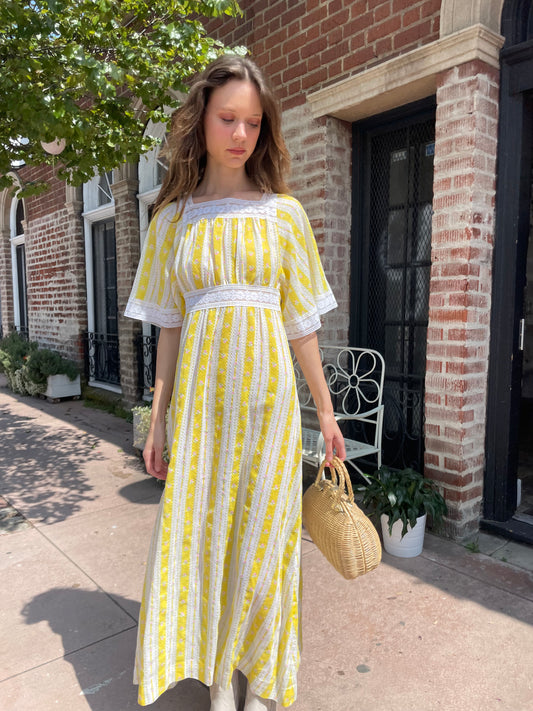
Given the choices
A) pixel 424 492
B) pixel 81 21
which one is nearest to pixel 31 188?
pixel 81 21

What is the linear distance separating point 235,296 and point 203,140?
51cm

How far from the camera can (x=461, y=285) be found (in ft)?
9.96

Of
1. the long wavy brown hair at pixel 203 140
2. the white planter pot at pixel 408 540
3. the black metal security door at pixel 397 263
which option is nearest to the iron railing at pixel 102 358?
the black metal security door at pixel 397 263

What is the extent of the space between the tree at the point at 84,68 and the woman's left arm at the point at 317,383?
7.08ft

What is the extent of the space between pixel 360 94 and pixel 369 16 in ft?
1.58

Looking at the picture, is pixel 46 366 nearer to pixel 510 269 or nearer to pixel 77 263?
pixel 77 263

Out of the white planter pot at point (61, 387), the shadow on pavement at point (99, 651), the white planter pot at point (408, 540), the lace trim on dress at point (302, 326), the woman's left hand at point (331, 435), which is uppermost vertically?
the lace trim on dress at point (302, 326)

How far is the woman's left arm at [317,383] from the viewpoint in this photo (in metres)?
1.77

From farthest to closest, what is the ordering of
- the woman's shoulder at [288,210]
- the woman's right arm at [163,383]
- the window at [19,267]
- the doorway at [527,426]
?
1. the window at [19,267]
2. the doorway at [527,426]
3. the woman's right arm at [163,383]
4. the woman's shoulder at [288,210]

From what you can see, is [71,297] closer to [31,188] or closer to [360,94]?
[31,188]

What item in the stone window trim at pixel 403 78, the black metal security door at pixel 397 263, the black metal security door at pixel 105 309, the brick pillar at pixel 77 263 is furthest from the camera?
the brick pillar at pixel 77 263

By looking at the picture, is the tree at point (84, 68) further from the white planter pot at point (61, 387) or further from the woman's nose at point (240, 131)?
the white planter pot at point (61, 387)

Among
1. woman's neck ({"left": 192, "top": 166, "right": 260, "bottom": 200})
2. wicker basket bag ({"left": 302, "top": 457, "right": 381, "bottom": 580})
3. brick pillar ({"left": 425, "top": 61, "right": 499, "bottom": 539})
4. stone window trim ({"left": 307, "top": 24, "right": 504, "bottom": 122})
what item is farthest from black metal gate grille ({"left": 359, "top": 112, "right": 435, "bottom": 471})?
woman's neck ({"left": 192, "top": 166, "right": 260, "bottom": 200})

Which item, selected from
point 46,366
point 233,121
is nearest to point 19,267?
point 46,366
